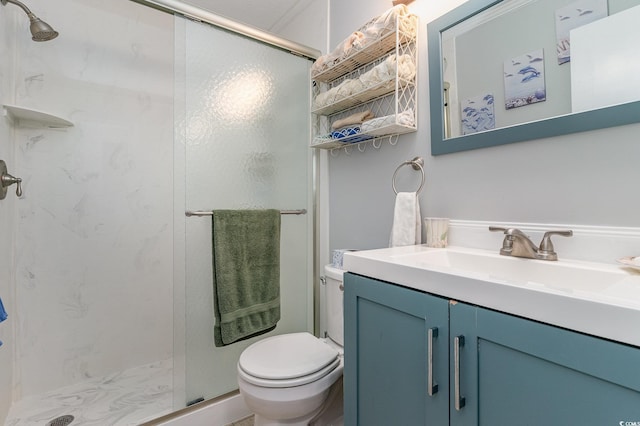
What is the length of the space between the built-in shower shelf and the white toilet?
155cm

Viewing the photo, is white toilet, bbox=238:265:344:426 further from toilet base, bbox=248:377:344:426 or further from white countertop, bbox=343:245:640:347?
white countertop, bbox=343:245:640:347

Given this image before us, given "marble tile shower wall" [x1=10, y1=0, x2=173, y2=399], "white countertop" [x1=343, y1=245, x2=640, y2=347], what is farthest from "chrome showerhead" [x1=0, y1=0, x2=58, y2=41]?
"white countertop" [x1=343, y1=245, x2=640, y2=347]

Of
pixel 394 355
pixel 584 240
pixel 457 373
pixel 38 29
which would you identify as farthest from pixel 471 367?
pixel 38 29

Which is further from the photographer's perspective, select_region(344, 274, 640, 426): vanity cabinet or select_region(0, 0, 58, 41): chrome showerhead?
select_region(0, 0, 58, 41): chrome showerhead

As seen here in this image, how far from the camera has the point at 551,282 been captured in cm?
84

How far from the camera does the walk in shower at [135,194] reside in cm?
150

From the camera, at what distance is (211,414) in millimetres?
1504

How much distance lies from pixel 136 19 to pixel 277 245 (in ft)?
5.70

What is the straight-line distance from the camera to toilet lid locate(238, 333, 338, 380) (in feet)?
3.74

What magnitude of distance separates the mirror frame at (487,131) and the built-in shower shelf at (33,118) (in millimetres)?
1864

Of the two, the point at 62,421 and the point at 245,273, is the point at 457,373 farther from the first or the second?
the point at 62,421

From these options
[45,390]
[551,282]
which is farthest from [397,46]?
[45,390]

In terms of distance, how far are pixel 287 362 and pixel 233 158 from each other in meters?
1.01

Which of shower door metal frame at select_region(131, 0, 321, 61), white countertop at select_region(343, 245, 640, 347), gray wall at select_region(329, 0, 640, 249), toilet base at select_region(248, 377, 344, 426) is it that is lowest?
toilet base at select_region(248, 377, 344, 426)
